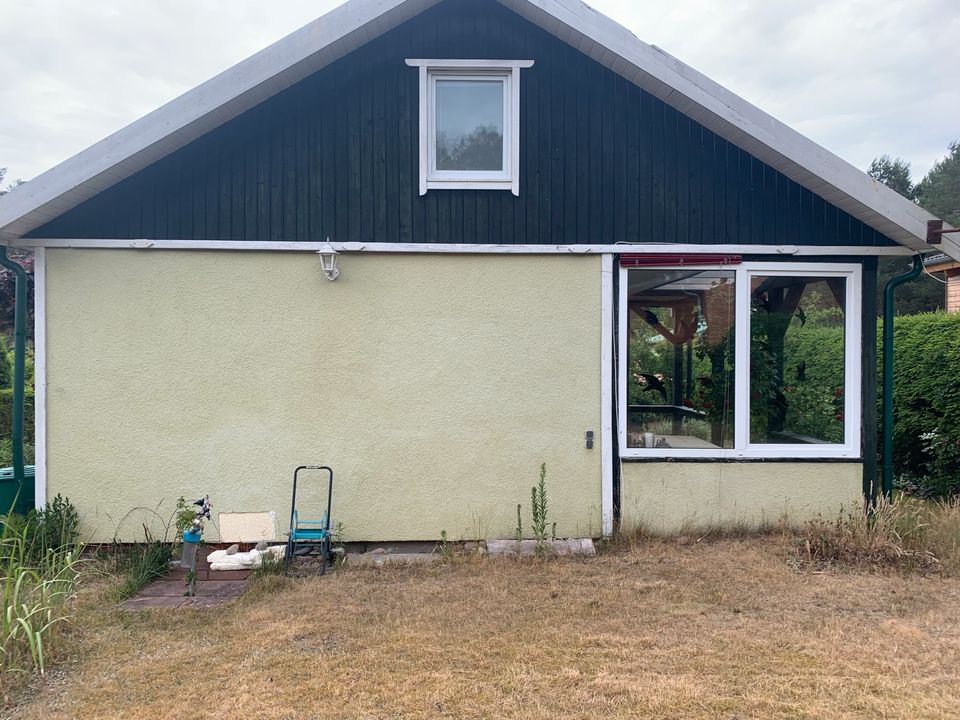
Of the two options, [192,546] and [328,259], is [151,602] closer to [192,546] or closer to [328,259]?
[192,546]

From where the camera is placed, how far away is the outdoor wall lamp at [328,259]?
5.98 meters

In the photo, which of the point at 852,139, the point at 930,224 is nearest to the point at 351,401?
the point at 930,224

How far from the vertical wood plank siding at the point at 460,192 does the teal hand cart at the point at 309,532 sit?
7.69 ft

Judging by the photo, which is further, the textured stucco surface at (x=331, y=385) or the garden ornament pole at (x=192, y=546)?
the textured stucco surface at (x=331, y=385)

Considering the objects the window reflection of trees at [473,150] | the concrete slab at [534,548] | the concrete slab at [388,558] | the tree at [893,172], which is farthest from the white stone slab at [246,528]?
the tree at [893,172]

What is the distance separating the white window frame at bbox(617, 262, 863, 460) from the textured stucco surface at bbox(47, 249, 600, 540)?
0.31m

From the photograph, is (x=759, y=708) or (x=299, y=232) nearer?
(x=759, y=708)

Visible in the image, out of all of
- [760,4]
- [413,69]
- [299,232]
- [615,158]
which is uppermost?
[760,4]

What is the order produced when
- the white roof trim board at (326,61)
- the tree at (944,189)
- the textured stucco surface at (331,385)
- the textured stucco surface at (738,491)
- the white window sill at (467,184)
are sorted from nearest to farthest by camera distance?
the white roof trim board at (326,61)
the textured stucco surface at (331,385)
the white window sill at (467,184)
the textured stucco surface at (738,491)
the tree at (944,189)

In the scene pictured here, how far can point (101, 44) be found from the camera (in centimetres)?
1365

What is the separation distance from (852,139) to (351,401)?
37952mm

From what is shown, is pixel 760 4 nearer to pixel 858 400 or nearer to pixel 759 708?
pixel 858 400

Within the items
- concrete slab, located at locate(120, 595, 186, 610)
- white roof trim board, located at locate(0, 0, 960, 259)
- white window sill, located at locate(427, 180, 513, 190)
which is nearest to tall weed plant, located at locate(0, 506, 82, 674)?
concrete slab, located at locate(120, 595, 186, 610)

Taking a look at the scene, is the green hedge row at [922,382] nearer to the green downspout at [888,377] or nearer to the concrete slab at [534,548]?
the green downspout at [888,377]
